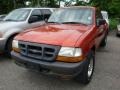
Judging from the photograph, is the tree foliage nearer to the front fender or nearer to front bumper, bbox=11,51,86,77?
the front fender

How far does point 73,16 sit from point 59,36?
→ 151 cm

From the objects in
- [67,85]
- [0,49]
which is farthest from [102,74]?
[0,49]

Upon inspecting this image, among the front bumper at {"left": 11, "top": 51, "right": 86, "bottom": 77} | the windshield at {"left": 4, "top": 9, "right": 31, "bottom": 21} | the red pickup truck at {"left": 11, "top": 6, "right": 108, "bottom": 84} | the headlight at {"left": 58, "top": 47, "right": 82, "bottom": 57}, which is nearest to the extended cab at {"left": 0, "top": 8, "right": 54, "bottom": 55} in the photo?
the windshield at {"left": 4, "top": 9, "right": 31, "bottom": 21}

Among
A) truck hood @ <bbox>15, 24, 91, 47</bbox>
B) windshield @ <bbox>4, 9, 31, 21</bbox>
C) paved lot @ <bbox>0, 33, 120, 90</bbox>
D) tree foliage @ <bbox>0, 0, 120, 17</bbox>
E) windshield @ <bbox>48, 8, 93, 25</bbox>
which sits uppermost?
windshield @ <bbox>48, 8, 93, 25</bbox>

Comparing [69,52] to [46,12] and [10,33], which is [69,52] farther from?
[46,12]

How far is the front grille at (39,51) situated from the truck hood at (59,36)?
0.31 feet

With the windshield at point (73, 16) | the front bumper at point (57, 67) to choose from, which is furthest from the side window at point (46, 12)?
the front bumper at point (57, 67)

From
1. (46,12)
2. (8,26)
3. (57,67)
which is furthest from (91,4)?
(57,67)

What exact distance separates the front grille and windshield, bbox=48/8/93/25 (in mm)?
1605

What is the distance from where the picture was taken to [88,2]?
24672 mm

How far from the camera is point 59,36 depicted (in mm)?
4312

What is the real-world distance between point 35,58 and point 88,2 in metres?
21.6

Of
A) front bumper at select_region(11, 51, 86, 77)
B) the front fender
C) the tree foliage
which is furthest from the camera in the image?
the tree foliage

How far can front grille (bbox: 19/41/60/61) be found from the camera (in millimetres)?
3996
